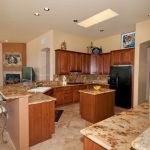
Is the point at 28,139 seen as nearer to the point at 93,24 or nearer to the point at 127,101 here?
the point at 127,101

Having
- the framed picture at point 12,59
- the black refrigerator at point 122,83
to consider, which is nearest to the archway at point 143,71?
the black refrigerator at point 122,83

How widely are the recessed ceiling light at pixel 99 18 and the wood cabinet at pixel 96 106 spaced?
2.18 meters

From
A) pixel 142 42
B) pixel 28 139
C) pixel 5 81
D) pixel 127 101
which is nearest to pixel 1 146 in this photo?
pixel 28 139

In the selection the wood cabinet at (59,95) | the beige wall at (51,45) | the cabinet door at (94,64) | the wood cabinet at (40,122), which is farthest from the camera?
the cabinet door at (94,64)

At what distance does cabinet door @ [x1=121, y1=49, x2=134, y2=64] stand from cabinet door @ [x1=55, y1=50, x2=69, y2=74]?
2.13 metres

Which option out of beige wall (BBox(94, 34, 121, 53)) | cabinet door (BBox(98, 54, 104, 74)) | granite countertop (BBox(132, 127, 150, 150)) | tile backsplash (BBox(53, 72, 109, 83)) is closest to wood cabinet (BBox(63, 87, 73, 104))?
tile backsplash (BBox(53, 72, 109, 83))

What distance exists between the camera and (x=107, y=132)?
102 centimetres

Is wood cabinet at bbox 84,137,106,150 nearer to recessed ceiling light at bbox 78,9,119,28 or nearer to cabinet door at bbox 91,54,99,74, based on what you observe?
recessed ceiling light at bbox 78,9,119,28

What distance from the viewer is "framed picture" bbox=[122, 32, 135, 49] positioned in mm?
4969

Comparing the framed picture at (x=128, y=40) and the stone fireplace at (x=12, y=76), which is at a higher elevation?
the framed picture at (x=128, y=40)

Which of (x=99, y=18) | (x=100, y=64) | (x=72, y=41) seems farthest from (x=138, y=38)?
(x=72, y=41)

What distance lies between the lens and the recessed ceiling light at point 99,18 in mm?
3471

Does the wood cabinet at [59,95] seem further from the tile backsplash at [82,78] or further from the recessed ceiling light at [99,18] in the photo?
the recessed ceiling light at [99,18]

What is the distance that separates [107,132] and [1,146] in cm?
225
